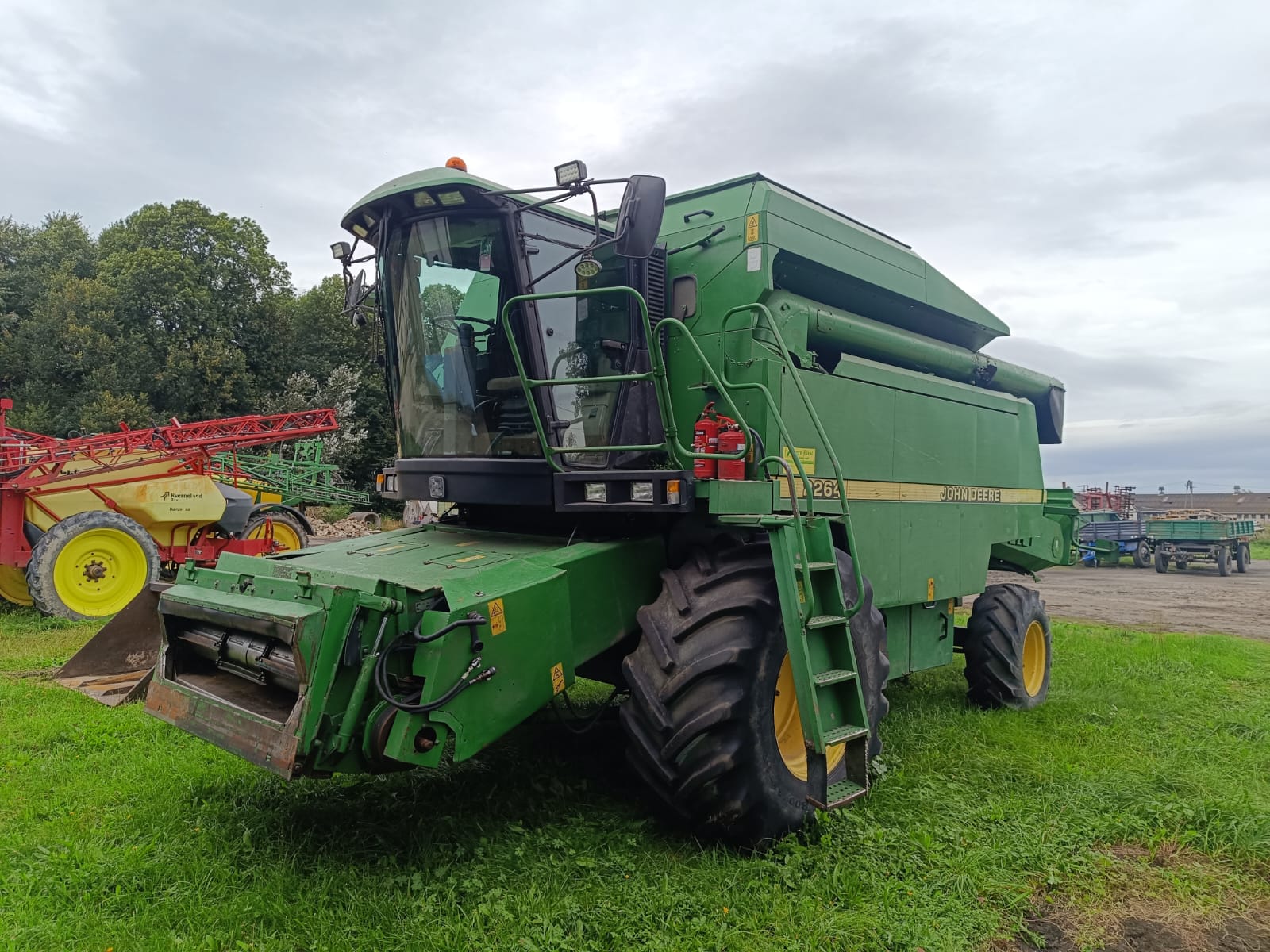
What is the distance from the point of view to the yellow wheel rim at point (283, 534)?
44.6ft

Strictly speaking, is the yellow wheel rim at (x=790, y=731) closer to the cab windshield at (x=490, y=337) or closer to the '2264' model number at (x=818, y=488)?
the '2264' model number at (x=818, y=488)

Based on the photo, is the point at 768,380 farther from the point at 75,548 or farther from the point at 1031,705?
the point at 75,548

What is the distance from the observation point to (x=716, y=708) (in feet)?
12.1

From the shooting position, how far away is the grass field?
3137 millimetres

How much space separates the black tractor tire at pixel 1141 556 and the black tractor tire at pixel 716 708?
23.7 m

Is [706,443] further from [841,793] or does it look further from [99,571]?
[99,571]

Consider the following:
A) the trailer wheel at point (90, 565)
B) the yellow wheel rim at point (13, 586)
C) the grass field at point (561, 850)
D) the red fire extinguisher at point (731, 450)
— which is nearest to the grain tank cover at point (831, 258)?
the red fire extinguisher at point (731, 450)

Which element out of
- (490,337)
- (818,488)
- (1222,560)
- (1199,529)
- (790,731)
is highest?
(490,337)

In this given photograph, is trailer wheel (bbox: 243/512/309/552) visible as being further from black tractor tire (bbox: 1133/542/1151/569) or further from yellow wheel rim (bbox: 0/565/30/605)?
black tractor tire (bbox: 1133/542/1151/569)

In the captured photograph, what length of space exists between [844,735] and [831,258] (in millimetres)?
3079

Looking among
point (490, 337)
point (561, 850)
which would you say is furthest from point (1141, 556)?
point (561, 850)

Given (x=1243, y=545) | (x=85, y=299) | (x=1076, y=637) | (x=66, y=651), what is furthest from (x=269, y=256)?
(x=1243, y=545)

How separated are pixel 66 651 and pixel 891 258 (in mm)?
7791

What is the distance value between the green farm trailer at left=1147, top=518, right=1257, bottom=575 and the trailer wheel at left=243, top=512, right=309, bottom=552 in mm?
20556
